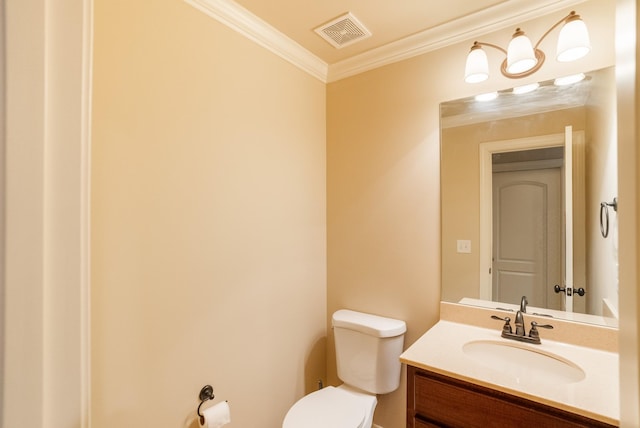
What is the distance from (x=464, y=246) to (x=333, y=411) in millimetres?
1110

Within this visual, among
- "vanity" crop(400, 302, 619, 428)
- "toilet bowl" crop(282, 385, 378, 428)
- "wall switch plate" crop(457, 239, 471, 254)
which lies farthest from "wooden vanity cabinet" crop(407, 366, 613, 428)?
"wall switch plate" crop(457, 239, 471, 254)

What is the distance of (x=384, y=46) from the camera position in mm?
1820

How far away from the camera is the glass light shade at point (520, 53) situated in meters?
1.36

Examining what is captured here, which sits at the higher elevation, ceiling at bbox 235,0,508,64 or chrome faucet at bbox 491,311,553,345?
ceiling at bbox 235,0,508,64

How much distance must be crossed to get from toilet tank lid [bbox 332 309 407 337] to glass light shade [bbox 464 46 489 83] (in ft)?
4.51

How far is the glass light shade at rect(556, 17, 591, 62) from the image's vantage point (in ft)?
4.06

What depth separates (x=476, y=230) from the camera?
1656 mm

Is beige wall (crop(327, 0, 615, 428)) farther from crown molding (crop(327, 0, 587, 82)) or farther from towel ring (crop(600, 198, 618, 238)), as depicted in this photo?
towel ring (crop(600, 198, 618, 238))

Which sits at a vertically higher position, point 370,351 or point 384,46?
point 384,46

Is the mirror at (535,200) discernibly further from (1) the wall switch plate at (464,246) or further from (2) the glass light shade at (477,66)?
(2) the glass light shade at (477,66)

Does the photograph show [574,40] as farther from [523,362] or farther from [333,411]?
[333,411]

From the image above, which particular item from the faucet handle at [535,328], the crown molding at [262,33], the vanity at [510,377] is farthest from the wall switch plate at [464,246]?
the crown molding at [262,33]

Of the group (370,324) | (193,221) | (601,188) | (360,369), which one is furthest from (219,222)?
(601,188)

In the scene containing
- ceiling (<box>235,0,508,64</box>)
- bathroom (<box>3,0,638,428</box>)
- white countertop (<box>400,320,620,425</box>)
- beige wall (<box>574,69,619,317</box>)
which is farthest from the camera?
ceiling (<box>235,0,508,64</box>)
